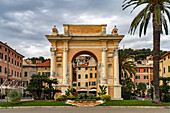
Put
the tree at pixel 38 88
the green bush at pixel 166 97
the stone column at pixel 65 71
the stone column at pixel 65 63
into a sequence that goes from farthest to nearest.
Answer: the stone column at pixel 65 63 < the stone column at pixel 65 71 < the tree at pixel 38 88 < the green bush at pixel 166 97

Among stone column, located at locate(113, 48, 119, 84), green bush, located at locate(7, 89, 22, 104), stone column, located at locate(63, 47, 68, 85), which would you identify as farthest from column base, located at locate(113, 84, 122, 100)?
green bush, located at locate(7, 89, 22, 104)

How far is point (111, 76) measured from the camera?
35.2 metres

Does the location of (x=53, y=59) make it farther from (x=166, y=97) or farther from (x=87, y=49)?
(x=166, y=97)

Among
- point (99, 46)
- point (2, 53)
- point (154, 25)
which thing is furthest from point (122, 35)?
point (2, 53)

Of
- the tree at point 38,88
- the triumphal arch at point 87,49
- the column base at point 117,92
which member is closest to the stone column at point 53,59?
the triumphal arch at point 87,49

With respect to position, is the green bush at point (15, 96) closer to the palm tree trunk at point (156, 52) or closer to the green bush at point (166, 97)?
the palm tree trunk at point (156, 52)

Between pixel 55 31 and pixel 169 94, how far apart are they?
67.1 feet

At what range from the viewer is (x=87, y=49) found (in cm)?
3541

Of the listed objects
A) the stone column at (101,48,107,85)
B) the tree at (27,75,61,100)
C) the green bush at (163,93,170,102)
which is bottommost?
the green bush at (163,93,170,102)

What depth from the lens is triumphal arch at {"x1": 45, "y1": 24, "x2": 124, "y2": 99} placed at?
3466 centimetres

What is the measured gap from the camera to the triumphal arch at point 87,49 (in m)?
34.7

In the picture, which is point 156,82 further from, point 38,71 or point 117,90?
point 38,71

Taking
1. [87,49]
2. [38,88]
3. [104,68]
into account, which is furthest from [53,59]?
[104,68]

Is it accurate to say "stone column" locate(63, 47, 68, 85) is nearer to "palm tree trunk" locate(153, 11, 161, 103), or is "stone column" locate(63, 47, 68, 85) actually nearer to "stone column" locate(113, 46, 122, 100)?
"stone column" locate(113, 46, 122, 100)
